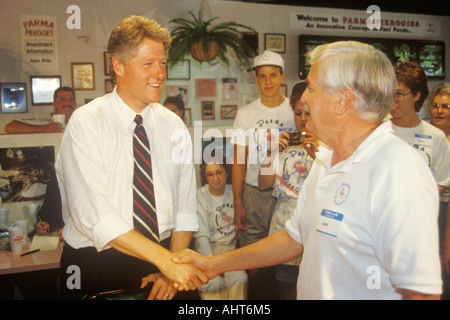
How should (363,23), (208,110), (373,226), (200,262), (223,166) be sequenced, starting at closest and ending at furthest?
(373,226)
(200,262)
(223,166)
(208,110)
(363,23)

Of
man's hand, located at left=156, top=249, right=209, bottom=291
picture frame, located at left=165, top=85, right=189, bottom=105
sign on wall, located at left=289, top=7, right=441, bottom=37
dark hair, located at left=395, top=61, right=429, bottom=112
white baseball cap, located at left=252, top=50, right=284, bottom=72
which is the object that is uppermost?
sign on wall, located at left=289, top=7, right=441, bottom=37

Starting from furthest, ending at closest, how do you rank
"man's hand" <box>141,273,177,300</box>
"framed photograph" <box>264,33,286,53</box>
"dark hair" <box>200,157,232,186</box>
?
"framed photograph" <box>264,33,286,53</box> → "dark hair" <box>200,157,232,186</box> → "man's hand" <box>141,273,177,300</box>

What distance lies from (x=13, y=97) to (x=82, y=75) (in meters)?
0.78

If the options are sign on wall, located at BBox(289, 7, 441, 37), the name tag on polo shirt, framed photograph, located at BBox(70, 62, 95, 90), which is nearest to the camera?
the name tag on polo shirt

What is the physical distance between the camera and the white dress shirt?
5.42 ft

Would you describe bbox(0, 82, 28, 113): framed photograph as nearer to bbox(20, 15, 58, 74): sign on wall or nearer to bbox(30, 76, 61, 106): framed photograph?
bbox(30, 76, 61, 106): framed photograph

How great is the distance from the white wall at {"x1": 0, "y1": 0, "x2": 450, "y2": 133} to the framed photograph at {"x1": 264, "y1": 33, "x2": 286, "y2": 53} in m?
0.06

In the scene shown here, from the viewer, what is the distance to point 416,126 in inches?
98.5

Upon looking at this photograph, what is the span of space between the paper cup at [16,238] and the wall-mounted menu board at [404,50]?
3.91 m

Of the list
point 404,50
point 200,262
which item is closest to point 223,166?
point 200,262

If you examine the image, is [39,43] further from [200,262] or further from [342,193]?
[342,193]

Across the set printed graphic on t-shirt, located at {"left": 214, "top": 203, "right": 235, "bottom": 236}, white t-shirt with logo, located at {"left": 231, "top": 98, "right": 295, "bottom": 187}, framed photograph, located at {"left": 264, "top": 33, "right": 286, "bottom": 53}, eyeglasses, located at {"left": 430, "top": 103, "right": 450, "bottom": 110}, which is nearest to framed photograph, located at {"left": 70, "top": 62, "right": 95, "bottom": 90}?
framed photograph, located at {"left": 264, "top": 33, "right": 286, "bottom": 53}

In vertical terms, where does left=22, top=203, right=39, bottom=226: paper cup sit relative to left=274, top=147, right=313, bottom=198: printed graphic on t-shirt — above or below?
below
